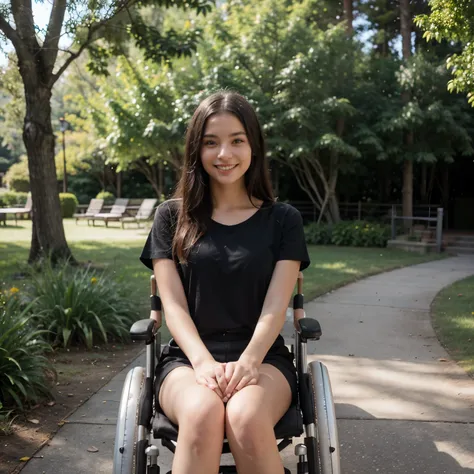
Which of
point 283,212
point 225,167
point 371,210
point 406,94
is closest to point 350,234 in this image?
point 371,210

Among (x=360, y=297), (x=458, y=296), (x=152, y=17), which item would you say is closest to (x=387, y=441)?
(x=360, y=297)

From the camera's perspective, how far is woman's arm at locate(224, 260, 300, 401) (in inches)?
91.4

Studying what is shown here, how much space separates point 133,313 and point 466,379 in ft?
9.92

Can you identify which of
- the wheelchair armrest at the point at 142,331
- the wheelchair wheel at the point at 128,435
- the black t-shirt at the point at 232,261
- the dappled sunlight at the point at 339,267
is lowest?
the dappled sunlight at the point at 339,267

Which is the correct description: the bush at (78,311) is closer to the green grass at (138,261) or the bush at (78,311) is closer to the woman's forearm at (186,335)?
the green grass at (138,261)

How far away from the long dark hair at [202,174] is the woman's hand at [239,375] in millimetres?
549

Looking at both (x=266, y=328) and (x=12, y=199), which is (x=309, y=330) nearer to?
(x=266, y=328)

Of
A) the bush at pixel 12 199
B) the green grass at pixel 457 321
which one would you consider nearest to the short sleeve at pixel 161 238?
the green grass at pixel 457 321

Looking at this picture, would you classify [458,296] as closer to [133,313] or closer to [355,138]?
[133,313]

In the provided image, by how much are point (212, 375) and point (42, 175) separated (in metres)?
6.77

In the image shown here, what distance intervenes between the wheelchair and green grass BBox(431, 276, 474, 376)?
2.48 metres

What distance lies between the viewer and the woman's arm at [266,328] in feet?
7.61

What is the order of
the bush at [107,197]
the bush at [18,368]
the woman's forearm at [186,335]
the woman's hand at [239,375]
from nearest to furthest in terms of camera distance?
the woman's hand at [239,375]
the woman's forearm at [186,335]
the bush at [18,368]
the bush at [107,197]

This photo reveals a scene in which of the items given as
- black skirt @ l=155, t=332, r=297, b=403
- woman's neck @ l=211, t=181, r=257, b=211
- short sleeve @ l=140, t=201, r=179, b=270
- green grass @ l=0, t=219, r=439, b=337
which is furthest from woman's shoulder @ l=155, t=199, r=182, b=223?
green grass @ l=0, t=219, r=439, b=337
